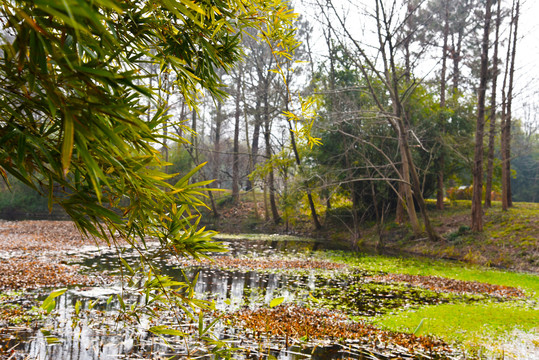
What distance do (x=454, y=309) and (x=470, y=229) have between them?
957 cm

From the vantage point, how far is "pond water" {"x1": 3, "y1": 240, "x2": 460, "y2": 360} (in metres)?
4.13

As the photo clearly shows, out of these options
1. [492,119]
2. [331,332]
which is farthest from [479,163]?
[331,332]

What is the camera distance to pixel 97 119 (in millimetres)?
1159

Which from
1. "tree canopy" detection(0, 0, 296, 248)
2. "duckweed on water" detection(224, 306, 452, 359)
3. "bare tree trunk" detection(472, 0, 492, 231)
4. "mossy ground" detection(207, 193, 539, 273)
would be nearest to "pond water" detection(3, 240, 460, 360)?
"duckweed on water" detection(224, 306, 452, 359)

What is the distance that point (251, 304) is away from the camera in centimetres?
659

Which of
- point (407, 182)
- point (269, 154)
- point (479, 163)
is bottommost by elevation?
point (407, 182)

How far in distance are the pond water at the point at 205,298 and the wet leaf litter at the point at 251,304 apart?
0.01 meters

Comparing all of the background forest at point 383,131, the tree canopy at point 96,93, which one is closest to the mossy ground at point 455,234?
the background forest at point 383,131

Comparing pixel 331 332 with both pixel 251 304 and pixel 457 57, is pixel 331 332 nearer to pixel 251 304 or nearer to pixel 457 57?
pixel 251 304

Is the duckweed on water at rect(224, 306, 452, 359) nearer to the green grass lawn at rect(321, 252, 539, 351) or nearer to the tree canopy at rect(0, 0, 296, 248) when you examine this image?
the green grass lawn at rect(321, 252, 539, 351)

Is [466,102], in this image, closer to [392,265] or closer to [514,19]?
[514,19]

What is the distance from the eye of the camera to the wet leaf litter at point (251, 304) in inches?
172

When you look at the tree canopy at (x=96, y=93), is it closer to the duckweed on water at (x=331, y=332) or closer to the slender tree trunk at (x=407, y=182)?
the duckweed on water at (x=331, y=332)

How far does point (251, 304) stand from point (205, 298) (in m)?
0.89
